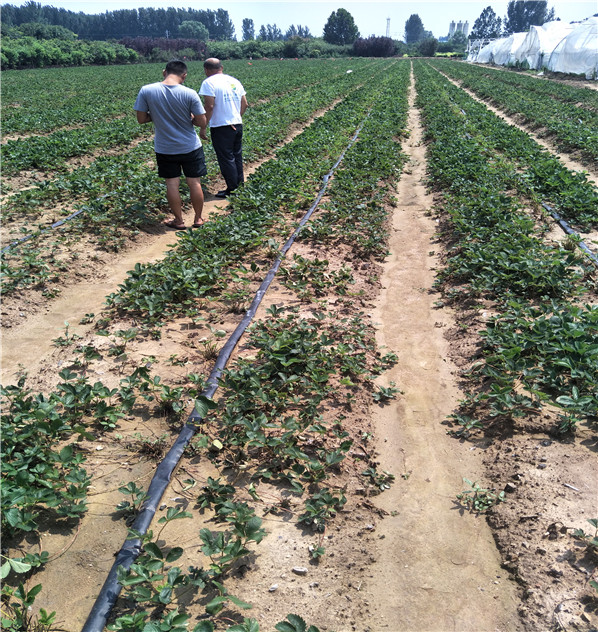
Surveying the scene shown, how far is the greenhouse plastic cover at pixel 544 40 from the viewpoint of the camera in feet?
110

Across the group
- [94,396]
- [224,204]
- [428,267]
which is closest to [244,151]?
[224,204]

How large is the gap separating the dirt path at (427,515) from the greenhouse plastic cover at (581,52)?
30750 millimetres

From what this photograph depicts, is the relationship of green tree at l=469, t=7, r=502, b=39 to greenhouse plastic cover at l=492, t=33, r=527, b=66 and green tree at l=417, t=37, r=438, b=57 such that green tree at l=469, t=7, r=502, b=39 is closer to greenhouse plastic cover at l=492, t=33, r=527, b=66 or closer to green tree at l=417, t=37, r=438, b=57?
green tree at l=417, t=37, r=438, b=57

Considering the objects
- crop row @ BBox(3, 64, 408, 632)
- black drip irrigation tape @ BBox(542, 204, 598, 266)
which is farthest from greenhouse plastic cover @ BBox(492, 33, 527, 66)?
crop row @ BBox(3, 64, 408, 632)

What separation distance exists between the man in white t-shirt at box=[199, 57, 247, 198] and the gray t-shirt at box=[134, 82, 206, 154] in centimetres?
98

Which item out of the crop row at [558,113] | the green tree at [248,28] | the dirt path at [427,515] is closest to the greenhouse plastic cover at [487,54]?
the crop row at [558,113]

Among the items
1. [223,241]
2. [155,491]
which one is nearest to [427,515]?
[155,491]

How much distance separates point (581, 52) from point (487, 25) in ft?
399

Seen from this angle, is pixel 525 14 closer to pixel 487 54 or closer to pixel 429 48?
pixel 429 48

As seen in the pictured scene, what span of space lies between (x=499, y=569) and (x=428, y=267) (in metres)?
3.69

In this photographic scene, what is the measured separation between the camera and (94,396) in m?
2.96

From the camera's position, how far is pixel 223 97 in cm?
641

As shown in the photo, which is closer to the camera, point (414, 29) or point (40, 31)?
point (40, 31)

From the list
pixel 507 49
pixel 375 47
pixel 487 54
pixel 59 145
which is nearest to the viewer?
pixel 59 145
